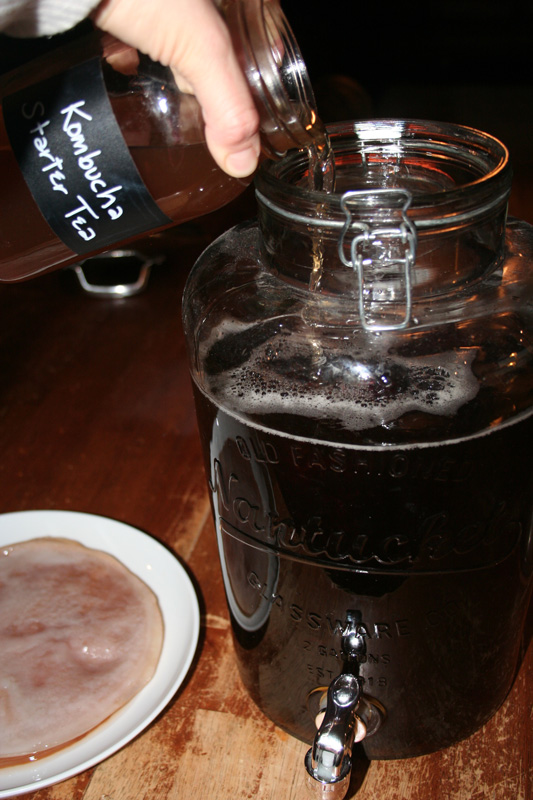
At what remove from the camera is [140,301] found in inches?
45.4

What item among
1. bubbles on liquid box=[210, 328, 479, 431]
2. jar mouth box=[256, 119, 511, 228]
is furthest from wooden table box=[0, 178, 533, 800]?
jar mouth box=[256, 119, 511, 228]

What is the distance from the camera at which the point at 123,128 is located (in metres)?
0.50

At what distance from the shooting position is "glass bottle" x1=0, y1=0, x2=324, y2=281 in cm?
45

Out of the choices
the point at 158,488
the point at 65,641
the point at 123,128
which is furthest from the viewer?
the point at 158,488

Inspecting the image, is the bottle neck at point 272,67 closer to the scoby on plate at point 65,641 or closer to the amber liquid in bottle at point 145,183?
the amber liquid in bottle at point 145,183

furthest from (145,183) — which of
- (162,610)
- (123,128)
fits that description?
(162,610)

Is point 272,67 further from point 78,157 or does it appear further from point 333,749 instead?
point 333,749

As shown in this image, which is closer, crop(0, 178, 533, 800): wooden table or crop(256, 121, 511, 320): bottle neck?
crop(256, 121, 511, 320): bottle neck

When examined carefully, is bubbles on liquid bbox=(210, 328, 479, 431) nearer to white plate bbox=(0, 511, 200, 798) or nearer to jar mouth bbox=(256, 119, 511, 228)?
jar mouth bbox=(256, 119, 511, 228)

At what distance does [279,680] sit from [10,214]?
0.41m

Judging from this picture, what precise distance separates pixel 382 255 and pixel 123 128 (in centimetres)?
19

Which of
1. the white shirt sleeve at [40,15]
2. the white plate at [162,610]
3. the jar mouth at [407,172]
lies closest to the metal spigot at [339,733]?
the white plate at [162,610]

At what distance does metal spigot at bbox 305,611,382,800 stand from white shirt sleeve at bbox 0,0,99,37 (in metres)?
0.41

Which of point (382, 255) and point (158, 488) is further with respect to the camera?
point (158, 488)
